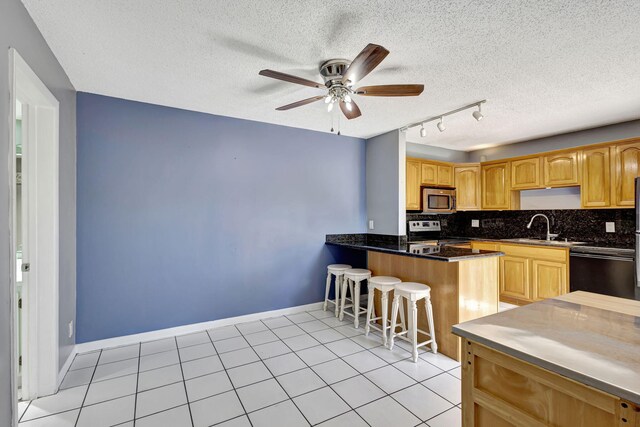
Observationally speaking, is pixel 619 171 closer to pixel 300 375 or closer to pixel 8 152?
pixel 300 375

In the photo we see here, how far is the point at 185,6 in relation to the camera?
1.61 metres

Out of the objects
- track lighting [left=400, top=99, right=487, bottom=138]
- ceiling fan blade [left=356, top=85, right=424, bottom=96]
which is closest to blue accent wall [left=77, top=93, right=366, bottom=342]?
track lighting [left=400, top=99, right=487, bottom=138]

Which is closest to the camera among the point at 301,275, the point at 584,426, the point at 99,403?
the point at 584,426

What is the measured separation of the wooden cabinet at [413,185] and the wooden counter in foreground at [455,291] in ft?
4.77

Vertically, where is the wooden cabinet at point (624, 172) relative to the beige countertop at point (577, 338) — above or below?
above

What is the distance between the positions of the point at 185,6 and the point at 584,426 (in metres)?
2.48

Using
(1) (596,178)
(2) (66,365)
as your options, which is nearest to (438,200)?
(1) (596,178)

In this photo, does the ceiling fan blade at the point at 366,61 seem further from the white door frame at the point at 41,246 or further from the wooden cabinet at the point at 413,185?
the wooden cabinet at the point at 413,185

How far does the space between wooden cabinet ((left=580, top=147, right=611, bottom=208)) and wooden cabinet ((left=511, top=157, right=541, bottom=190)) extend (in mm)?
510

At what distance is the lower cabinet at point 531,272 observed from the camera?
3.62 meters

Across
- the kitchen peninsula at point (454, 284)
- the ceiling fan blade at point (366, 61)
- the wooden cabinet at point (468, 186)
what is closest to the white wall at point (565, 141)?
the wooden cabinet at point (468, 186)

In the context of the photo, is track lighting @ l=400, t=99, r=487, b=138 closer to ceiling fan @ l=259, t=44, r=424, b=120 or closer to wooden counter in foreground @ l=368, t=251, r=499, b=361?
ceiling fan @ l=259, t=44, r=424, b=120

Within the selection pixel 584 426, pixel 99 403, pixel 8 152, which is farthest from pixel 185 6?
pixel 99 403

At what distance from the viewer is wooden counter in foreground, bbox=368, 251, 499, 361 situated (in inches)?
104
